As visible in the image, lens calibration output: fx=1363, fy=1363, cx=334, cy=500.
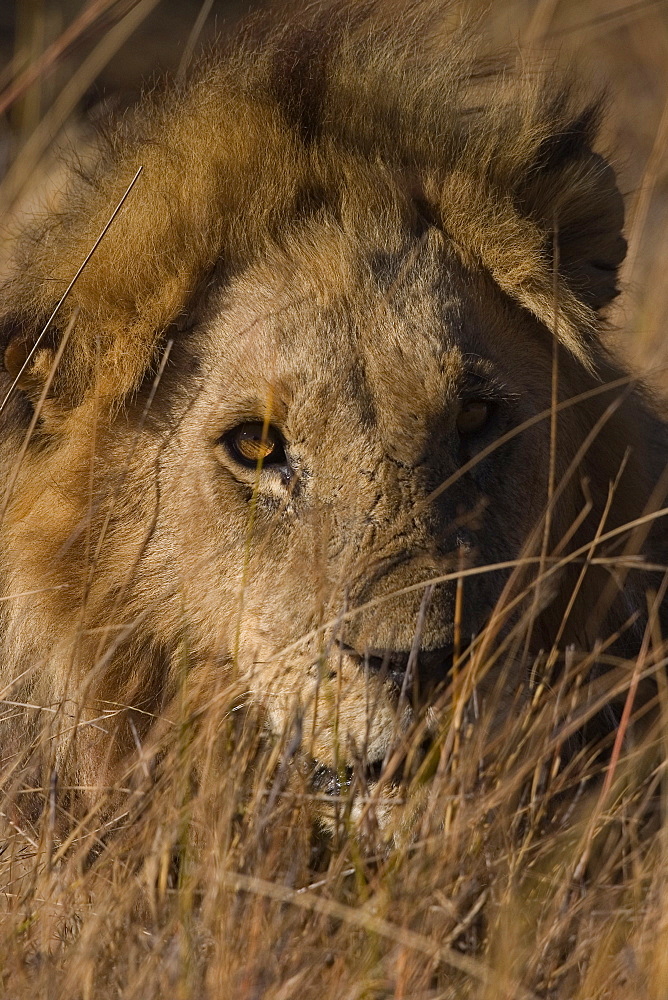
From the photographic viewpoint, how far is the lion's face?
8.22 feet

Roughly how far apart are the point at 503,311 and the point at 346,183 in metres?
0.46

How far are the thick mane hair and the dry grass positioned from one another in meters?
0.88

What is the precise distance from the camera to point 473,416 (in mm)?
2920

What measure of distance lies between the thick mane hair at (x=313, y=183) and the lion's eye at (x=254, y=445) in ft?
0.84

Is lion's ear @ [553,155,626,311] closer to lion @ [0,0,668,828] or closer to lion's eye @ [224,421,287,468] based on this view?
lion @ [0,0,668,828]

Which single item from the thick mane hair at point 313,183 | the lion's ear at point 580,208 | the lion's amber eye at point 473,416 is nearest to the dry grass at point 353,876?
the lion's amber eye at point 473,416

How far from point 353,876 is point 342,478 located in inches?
30.3

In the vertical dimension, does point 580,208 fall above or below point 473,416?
above

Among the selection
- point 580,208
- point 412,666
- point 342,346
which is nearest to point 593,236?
point 580,208

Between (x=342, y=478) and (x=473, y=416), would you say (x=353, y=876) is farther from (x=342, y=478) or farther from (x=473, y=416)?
(x=473, y=416)

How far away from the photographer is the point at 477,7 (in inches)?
149

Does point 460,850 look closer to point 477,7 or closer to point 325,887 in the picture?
point 325,887

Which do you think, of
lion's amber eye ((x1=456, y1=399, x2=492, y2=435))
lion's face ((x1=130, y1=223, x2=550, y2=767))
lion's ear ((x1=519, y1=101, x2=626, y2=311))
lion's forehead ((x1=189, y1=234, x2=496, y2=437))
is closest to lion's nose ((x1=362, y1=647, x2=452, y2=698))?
lion's face ((x1=130, y1=223, x2=550, y2=767))

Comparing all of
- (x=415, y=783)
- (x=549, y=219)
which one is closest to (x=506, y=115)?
(x=549, y=219)
